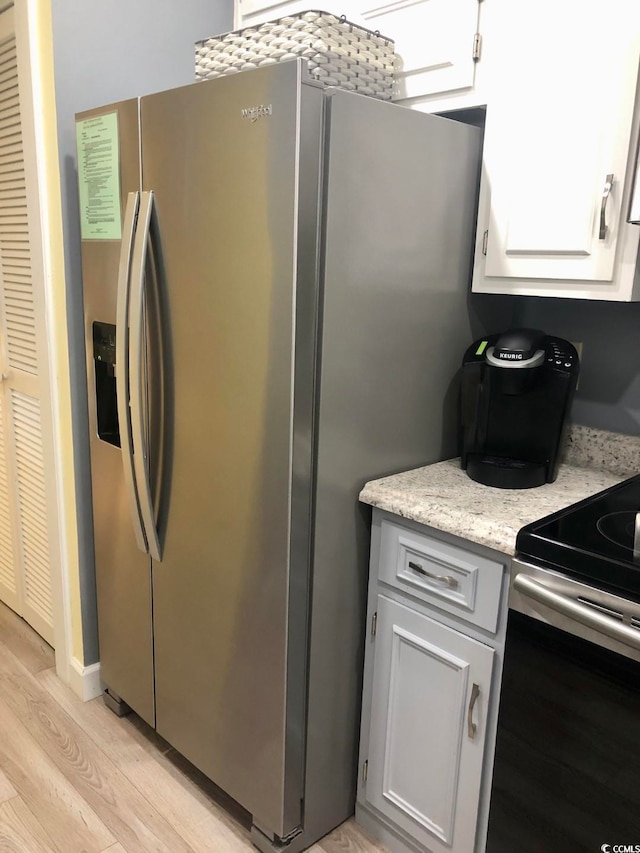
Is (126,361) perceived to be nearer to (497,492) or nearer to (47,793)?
(497,492)

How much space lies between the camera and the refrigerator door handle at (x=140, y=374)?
5.26ft

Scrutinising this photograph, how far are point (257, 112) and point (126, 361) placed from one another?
2.25 feet

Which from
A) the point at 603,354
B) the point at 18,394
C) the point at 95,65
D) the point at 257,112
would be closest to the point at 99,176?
the point at 95,65

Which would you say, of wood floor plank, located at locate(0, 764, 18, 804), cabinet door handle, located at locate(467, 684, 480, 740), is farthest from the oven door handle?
wood floor plank, located at locate(0, 764, 18, 804)

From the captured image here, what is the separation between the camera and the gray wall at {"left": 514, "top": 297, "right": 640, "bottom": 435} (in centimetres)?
169

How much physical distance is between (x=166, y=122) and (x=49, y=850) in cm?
175

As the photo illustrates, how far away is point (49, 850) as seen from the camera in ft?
5.53

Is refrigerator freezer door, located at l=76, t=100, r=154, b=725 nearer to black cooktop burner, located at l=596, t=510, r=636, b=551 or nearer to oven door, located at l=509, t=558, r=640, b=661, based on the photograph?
oven door, located at l=509, t=558, r=640, b=661

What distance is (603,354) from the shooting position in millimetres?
1748

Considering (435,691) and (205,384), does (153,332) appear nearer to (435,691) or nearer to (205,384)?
(205,384)

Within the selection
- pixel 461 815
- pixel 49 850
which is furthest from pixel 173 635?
pixel 461 815

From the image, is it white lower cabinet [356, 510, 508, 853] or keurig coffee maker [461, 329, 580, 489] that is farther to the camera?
keurig coffee maker [461, 329, 580, 489]

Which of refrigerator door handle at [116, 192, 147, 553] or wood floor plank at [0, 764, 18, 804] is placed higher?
refrigerator door handle at [116, 192, 147, 553]

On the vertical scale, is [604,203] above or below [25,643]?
above
